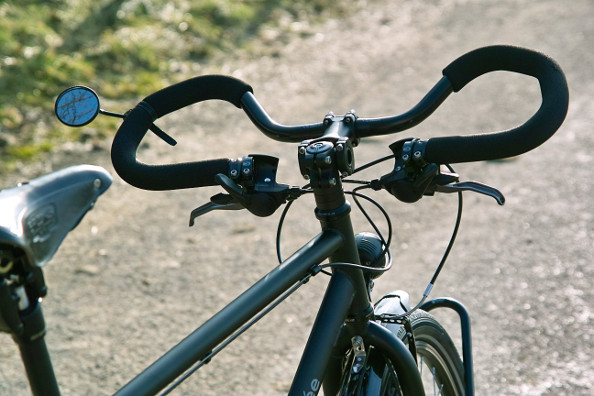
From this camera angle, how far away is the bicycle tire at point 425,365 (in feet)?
6.45

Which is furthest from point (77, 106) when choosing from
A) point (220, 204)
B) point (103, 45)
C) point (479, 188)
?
point (103, 45)

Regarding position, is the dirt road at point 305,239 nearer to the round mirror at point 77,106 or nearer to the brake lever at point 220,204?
the brake lever at point 220,204

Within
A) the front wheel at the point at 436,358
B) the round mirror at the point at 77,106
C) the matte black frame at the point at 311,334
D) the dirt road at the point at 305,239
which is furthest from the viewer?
the dirt road at the point at 305,239

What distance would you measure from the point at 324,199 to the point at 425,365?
0.96 m

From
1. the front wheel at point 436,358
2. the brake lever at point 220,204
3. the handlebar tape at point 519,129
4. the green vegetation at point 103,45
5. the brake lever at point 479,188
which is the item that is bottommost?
the brake lever at point 220,204

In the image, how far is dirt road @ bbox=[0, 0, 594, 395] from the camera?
11.5 feet

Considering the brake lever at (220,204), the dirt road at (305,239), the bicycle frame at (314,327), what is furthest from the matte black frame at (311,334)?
the dirt road at (305,239)

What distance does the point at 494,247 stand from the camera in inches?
169

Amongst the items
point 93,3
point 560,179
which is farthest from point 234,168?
point 93,3

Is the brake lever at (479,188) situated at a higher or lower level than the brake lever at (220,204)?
higher

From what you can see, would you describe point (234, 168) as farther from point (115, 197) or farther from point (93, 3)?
point (93, 3)

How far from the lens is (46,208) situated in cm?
167

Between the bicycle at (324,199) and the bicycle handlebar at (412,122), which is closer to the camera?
the bicycle at (324,199)

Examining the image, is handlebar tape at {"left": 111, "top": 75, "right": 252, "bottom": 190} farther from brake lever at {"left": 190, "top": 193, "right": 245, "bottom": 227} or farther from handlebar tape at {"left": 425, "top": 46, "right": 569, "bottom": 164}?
handlebar tape at {"left": 425, "top": 46, "right": 569, "bottom": 164}
